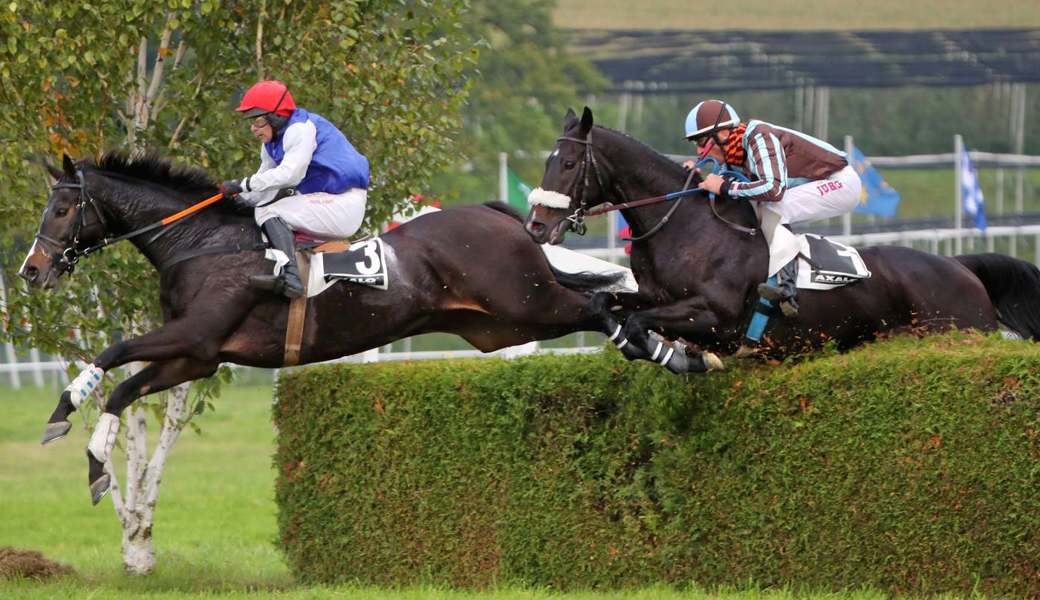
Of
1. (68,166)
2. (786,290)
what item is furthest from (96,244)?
(786,290)

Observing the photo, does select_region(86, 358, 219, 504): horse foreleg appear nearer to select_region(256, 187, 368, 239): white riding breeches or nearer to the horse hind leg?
the horse hind leg

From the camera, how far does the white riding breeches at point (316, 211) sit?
8.08 m

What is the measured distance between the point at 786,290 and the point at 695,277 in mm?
467

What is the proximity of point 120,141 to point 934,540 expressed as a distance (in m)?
5.87

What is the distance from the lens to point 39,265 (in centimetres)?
786

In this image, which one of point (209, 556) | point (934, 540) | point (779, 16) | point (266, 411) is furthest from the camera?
point (779, 16)

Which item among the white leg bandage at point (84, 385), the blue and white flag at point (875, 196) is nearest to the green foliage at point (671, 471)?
the white leg bandage at point (84, 385)

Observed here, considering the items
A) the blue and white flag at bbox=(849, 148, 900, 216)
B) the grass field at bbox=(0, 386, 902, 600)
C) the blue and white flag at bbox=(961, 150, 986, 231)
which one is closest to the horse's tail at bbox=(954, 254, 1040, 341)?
the grass field at bbox=(0, 386, 902, 600)

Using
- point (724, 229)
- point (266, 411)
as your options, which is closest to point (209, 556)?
point (724, 229)

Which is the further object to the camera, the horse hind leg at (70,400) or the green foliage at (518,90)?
the green foliage at (518,90)

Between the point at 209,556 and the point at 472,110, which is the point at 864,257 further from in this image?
the point at 472,110

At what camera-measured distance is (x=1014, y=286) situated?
345 inches

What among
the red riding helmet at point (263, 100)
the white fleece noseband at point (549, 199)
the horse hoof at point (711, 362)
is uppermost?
the red riding helmet at point (263, 100)

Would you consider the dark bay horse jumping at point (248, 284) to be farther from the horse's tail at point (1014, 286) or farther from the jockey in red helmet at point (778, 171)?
the horse's tail at point (1014, 286)
